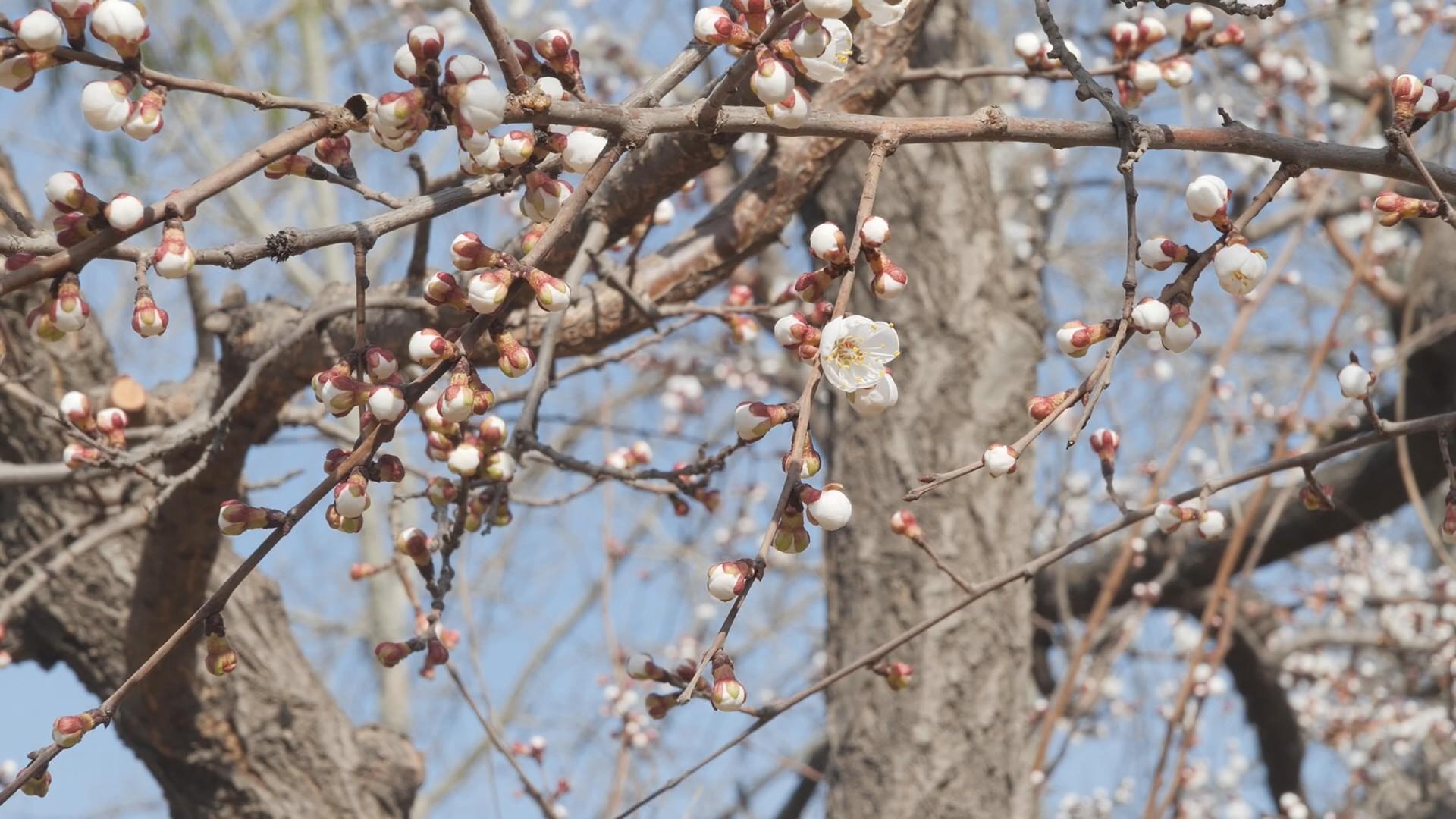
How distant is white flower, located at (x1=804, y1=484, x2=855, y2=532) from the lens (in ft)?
3.28

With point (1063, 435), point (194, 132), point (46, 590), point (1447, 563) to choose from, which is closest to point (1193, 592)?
point (1063, 435)

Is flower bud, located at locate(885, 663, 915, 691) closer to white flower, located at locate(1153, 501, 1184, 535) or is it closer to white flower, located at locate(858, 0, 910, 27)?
white flower, located at locate(1153, 501, 1184, 535)

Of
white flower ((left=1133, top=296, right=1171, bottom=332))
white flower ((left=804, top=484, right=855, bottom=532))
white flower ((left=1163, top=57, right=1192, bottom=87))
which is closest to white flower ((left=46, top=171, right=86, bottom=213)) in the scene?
white flower ((left=804, top=484, right=855, bottom=532))

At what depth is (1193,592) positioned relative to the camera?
3.86 metres

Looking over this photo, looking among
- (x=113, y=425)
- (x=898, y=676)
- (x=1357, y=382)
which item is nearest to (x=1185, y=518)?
(x=1357, y=382)

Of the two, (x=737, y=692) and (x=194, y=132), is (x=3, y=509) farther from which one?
(x=194, y=132)

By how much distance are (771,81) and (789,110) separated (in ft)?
0.19

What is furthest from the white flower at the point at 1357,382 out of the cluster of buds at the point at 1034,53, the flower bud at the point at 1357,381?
the cluster of buds at the point at 1034,53

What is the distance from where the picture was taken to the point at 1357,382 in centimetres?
139

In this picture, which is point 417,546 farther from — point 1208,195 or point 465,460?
point 1208,195

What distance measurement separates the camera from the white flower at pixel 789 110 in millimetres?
1015

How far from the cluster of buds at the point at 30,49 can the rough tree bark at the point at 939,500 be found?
2.15 meters

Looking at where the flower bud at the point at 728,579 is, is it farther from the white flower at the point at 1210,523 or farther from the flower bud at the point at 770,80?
the white flower at the point at 1210,523

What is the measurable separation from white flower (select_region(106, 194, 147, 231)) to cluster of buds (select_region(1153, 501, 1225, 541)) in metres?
1.05
